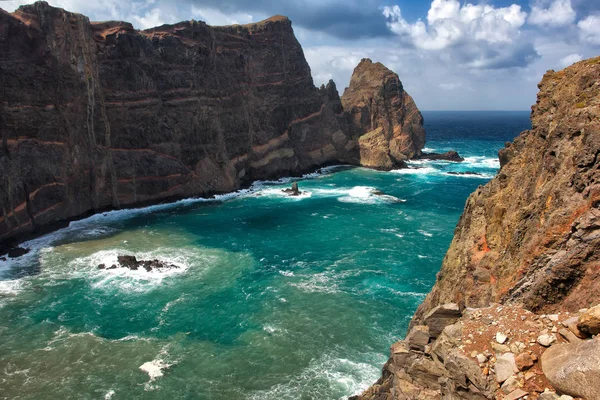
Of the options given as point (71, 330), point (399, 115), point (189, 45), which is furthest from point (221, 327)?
point (399, 115)

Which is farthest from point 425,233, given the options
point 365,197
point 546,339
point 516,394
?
point 516,394

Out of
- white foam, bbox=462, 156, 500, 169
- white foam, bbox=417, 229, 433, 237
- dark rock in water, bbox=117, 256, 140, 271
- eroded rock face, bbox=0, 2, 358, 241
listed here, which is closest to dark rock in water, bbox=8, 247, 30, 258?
eroded rock face, bbox=0, 2, 358, 241

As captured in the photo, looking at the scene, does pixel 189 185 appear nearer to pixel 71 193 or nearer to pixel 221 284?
pixel 71 193

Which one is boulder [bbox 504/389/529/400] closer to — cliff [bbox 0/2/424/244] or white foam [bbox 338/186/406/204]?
cliff [bbox 0/2/424/244]

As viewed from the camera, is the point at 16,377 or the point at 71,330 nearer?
the point at 16,377

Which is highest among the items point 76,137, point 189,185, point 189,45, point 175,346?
point 189,45

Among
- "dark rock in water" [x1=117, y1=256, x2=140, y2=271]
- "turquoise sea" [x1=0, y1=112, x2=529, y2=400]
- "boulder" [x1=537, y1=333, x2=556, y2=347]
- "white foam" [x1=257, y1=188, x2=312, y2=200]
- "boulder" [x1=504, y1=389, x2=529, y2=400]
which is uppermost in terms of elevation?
"boulder" [x1=537, y1=333, x2=556, y2=347]
